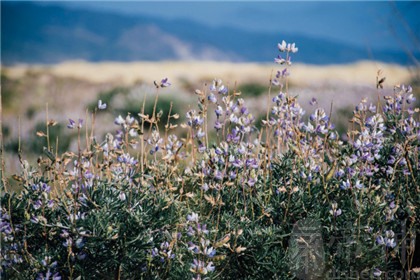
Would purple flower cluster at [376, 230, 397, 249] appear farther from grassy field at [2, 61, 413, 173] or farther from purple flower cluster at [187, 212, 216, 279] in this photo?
grassy field at [2, 61, 413, 173]

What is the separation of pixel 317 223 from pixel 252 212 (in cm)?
35

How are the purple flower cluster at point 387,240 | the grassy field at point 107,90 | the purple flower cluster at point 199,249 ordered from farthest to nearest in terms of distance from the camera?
the grassy field at point 107,90, the purple flower cluster at point 387,240, the purple flower cluster at point 199,249

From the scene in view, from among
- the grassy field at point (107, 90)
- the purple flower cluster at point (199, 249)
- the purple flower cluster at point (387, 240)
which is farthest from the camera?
the grassy field at point (107, 90)

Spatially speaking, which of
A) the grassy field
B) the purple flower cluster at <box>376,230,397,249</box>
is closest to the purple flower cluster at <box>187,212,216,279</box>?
the purple flower cluster at <box>376,230,397,249</box>

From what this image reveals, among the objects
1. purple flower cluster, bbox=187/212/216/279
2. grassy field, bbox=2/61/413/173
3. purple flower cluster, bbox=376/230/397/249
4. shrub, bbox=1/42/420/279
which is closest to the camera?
purple flower cluster, bbox=187/212/216/279

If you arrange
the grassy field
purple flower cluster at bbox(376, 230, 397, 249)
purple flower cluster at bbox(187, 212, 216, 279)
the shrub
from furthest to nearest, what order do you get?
the grassy field < purple flower cluster at bbox(376, 230, 397, 249) < the shrub < purple flower cluster at bbox(187, 212, 216, 279)

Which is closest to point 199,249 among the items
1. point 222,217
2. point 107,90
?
point 222,217

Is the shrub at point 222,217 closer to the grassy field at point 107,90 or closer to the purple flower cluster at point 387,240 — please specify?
the purple flower cluster at point 387,240

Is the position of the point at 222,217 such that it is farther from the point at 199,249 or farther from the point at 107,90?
the point at 107,90

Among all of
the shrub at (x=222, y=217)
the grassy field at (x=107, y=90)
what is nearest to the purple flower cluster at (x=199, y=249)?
the shrub at (x=222, y=217)

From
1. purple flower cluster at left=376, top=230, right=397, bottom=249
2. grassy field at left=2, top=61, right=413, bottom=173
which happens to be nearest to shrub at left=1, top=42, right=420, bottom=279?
purple flower cluster at left=376, top=230, right=397, bottom=249

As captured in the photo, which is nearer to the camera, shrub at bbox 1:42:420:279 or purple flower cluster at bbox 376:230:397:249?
shrub at bbox 1:42:420:279

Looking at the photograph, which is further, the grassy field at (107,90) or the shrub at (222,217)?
the grassy field at (107,90)

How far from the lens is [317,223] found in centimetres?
309
